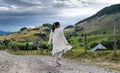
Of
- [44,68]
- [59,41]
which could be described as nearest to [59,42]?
[59,41]

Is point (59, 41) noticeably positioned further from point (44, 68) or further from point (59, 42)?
point (44, 68)

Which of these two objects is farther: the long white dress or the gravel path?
the long white dress

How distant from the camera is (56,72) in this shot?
61.9 feet

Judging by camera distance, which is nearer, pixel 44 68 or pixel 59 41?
pixel 44 68

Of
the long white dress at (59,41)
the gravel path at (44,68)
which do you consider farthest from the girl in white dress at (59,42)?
the gravel path at (44,68)

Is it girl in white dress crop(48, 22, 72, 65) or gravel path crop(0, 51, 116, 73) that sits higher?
girl in white dress crop(48, 22, 72, 65)

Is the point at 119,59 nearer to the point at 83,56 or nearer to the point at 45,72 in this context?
the point at 83,56

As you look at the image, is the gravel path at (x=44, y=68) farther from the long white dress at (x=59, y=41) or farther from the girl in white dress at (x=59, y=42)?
the long white dress at (x=59, y=41)

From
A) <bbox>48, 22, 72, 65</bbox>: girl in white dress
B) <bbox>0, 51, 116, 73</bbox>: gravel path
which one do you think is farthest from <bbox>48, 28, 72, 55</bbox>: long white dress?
<bbox>0, 51, 116, 73</bbox>: gravel path

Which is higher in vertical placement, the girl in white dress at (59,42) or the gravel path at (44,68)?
the girl in white dress at (59,42)

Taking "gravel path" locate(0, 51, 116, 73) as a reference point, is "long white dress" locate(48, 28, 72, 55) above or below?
above

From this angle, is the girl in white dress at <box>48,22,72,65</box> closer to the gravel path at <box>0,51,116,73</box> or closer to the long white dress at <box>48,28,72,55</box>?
the long white dress at <box>48,28,72,55</box>

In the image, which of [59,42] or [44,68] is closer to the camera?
[44,68]

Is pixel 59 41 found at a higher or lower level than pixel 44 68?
higher
